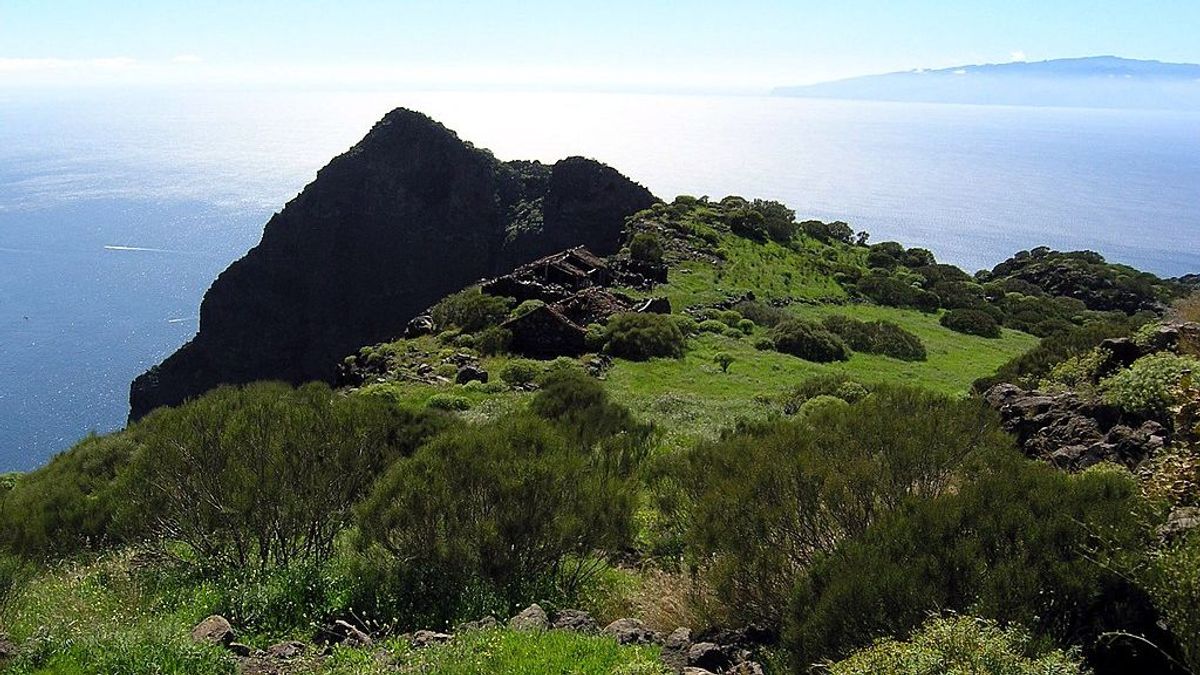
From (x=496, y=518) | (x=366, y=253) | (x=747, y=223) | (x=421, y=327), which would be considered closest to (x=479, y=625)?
(x=496, y=518)

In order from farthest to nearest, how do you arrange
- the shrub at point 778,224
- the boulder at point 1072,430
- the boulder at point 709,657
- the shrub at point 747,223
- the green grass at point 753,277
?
the shrub at point 778,224 → the shrub at point 747,223 → the green grass at point 753,277 → the boulder at point 1072,430 → the boulder at point 709,657

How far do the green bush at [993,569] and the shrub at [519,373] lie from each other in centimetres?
1564

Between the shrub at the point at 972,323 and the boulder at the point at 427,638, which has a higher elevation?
the boulder at the point at 427,638

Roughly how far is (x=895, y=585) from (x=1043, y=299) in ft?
151

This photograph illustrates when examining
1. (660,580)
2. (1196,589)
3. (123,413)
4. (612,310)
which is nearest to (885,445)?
(660,580)

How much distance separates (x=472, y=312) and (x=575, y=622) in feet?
72.7

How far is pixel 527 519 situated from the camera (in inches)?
377

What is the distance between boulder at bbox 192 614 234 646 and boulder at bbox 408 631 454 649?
1.87 metres

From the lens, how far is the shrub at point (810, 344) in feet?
91.1

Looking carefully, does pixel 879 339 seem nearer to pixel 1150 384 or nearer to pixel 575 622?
pixel 1150 384

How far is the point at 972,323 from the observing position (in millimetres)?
35594

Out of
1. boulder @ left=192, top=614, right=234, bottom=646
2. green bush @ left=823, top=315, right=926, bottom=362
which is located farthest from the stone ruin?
boulder @ left=192, top=614, right=234, bottom=646

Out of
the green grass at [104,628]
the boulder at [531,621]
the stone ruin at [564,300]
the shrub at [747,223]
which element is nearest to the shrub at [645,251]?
the stone ruin at [564,300]

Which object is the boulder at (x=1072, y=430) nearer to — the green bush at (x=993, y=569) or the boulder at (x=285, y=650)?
the green bush at (x=993, y=569)
